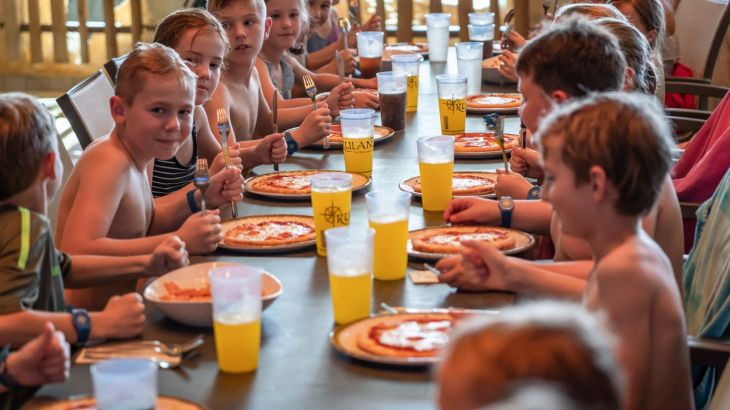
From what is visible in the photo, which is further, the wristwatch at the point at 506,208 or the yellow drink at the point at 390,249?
the wristwatch at the point at 506,208

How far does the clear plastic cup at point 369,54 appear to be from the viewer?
430 cm

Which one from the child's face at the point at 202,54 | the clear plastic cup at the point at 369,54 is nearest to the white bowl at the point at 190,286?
the child's face at the point at 202,54

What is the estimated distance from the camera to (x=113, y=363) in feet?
4.43

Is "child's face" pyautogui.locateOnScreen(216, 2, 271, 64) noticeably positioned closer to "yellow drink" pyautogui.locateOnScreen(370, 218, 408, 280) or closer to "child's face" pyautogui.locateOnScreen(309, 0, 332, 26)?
"child's face" pyautogui.locateOnScreen(309, 0, 332, 26)

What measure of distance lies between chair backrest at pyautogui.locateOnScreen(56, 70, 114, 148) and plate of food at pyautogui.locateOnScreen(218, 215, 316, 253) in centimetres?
63

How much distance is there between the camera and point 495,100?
3699 millimetres

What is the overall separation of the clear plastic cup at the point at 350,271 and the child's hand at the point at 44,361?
44cm

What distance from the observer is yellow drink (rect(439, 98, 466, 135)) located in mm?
3162

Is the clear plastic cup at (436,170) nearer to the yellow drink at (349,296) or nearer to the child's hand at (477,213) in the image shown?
the child's hand at (477,213)

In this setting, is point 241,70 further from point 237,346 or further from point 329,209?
point 237,346

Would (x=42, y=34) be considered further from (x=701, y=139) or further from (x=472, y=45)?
(x=701, y=139)

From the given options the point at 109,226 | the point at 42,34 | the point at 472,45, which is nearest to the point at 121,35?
the point at 42,34

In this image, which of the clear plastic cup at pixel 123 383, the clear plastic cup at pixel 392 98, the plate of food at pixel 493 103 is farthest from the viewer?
the plate of food at pixel 493 103

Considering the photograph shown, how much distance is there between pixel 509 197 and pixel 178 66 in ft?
2.54
